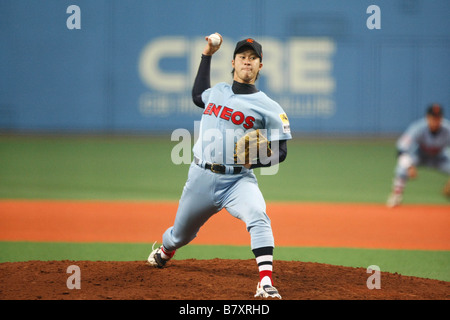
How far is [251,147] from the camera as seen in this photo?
12.7 feet

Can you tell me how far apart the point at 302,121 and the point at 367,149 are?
2623 mm

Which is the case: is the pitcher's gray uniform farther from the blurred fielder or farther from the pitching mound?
the blurred fielder

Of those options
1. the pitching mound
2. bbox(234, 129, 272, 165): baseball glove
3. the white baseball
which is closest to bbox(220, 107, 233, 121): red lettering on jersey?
bbox(234, 129, 272, 165): baseball glove

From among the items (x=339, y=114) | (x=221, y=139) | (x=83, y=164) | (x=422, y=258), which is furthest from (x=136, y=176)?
(x=339, y=114)

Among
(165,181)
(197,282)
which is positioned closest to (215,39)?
(197,282)

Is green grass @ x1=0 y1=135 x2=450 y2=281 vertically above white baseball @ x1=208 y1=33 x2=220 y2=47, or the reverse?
white baseball @ x1=208 y1=33 x2=220 y2=47

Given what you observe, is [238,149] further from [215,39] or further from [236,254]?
[236,254]

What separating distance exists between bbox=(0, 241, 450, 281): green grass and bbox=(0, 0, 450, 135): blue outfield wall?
12.0 meters

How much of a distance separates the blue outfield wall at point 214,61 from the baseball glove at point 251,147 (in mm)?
13939

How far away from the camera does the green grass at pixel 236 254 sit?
5452 millimetres

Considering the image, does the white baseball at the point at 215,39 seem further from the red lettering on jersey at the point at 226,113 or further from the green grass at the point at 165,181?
the green grass at the point at 165,181

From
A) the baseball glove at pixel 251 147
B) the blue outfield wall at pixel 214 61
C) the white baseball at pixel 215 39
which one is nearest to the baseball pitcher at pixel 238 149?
the baseball glove at pixel 251 147

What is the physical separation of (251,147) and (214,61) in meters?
14.1

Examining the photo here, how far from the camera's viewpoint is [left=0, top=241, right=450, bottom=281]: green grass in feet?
17.9
